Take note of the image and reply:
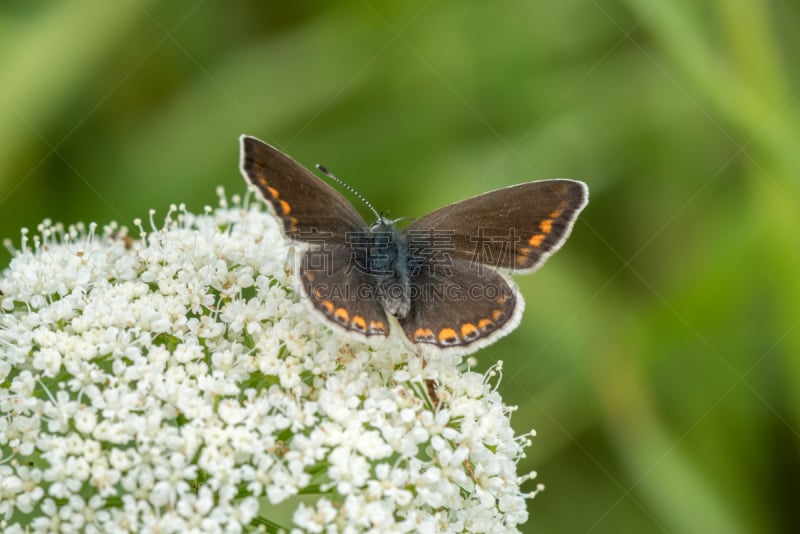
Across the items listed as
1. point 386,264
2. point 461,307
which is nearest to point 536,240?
point 461,307

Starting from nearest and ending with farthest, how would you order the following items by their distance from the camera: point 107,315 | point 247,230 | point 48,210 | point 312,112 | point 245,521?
point 245,521 < point 107,315 < point 247,230 < point 48,210 < point 312,112

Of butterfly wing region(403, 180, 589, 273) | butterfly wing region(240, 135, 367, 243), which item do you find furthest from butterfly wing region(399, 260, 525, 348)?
butterfly wing region(240, 135, 367, 243)

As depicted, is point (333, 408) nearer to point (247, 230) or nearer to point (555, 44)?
point (247, 230)

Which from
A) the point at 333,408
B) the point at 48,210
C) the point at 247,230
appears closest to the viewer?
the point at 333,408

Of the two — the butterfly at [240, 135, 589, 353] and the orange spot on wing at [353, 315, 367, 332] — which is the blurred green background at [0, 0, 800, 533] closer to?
the butterfly at [240, 135, 589, 353]

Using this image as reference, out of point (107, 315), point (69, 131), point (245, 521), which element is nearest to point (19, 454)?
point (107, 315)

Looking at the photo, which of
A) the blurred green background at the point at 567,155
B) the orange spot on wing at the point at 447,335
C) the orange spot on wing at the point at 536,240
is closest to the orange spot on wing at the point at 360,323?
the orange spot on wing at the point at 447,335
